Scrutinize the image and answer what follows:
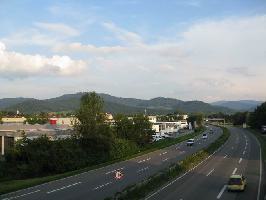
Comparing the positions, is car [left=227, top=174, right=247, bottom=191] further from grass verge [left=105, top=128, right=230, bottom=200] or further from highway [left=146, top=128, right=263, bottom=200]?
grass verge [left=105, top=128, right=230, bottom=200]

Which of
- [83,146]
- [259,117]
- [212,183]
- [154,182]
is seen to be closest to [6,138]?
[83,146]

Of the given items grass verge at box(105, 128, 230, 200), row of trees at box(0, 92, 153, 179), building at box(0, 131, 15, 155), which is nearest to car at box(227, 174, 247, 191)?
grass verge at box(105, 128, 230, 200)

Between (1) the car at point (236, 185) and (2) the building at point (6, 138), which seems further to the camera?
(2) the building at point (6, 138)

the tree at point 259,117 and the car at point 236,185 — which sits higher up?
the tree at point 259,117

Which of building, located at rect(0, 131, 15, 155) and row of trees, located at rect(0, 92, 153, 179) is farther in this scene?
building, located at rect(0, 131, 15, 155)

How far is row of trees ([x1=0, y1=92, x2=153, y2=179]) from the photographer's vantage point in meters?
50.6

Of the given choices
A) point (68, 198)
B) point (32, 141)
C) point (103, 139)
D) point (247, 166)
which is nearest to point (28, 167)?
point (32, 141)

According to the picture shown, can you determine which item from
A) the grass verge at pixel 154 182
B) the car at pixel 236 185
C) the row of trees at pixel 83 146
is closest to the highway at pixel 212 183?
the car at pixel 236 185

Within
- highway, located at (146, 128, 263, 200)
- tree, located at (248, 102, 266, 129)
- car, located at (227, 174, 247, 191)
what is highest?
tree, located at (248, 102, 266, 129)

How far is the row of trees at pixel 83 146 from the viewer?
50.6 metres

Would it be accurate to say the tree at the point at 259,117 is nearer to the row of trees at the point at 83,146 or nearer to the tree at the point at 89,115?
the row of trees at the point at 83,146

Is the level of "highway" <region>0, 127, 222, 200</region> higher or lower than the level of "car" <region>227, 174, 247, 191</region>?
lower

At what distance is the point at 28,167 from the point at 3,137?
16.3m

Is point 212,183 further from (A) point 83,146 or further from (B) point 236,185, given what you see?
(A) point 83,146
